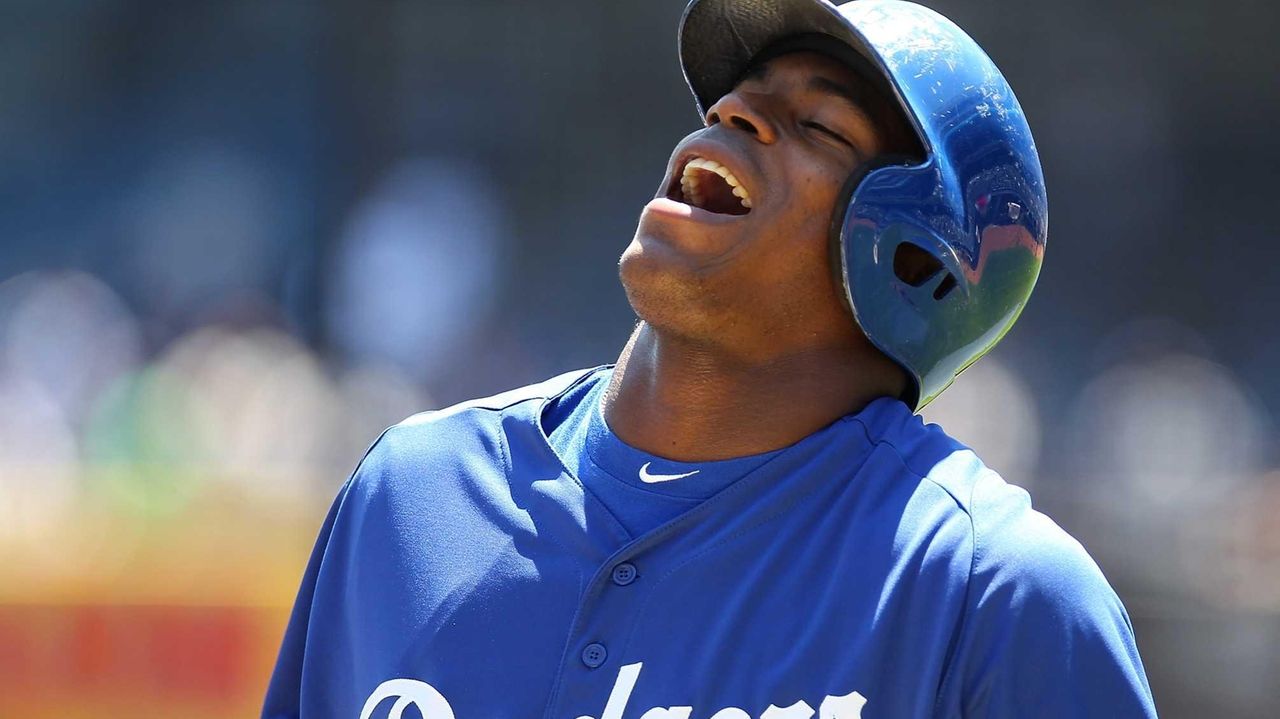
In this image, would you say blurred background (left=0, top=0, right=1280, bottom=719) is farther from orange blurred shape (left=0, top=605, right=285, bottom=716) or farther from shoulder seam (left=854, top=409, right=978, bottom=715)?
shoulder seam (left=854, top=409, right=978, bottom=715)

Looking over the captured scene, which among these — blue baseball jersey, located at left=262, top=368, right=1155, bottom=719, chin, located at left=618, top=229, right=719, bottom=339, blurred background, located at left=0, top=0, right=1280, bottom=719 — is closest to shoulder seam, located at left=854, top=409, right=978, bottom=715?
blue baseball jersey, located at left=262, top=368, right=1155, bottom=719

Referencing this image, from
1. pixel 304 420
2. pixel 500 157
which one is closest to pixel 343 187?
pixel 500 157

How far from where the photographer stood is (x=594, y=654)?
5.33 ft

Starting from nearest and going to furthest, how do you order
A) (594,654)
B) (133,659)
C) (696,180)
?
(594,654) < (696,180) < (133,659)

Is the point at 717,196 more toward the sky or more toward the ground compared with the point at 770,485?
more toward the sky

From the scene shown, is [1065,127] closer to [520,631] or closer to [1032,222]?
[1032,222]

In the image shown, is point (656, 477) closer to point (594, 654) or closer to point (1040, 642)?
point (594, 654)

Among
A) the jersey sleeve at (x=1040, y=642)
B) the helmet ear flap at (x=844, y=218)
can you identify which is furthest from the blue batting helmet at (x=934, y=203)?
the jersey sleeve at (x=1040, y=642)

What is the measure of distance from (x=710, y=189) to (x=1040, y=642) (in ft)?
2.70

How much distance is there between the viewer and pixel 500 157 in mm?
9461

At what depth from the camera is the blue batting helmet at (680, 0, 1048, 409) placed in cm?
186

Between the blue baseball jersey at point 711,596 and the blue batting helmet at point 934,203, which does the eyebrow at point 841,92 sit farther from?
the blue baseball jersey at point 711,596

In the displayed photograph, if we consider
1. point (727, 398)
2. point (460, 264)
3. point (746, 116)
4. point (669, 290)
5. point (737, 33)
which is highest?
point (737, 33)

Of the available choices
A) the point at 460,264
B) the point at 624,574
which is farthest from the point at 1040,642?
the point at 460,264
